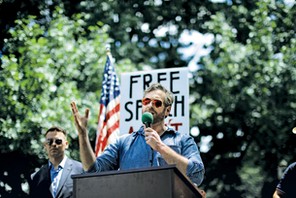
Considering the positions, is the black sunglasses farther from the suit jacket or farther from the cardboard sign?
the cardboard sign

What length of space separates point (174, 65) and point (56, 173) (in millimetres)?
11253

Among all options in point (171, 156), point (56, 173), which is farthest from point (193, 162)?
point (56, 173)

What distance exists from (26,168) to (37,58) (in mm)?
1949

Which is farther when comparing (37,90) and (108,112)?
(37,90)

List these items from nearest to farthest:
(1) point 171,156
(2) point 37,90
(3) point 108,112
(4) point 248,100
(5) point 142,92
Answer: (1) point 171,156 → (5) point 142,92 → (3) point 108,112 → (2) point 37,90 → (4) point 248,100

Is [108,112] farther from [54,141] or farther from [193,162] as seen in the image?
[193,162]

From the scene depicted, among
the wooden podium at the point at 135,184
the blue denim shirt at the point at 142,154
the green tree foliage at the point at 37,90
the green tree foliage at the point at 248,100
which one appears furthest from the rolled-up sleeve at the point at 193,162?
the green tree foliage at the point at 248,100

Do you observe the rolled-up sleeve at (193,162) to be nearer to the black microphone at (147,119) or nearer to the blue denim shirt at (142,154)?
the blue denim shirt at (142,154)

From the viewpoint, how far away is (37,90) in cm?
1266

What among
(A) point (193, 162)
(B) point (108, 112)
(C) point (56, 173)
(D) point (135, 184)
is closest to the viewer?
(D) point (135, 184)

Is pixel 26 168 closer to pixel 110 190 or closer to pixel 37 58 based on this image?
pixel 37 58

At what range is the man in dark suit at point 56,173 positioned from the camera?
704 centimetres

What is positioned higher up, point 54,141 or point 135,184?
point 54,141

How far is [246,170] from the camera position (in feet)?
56.1
